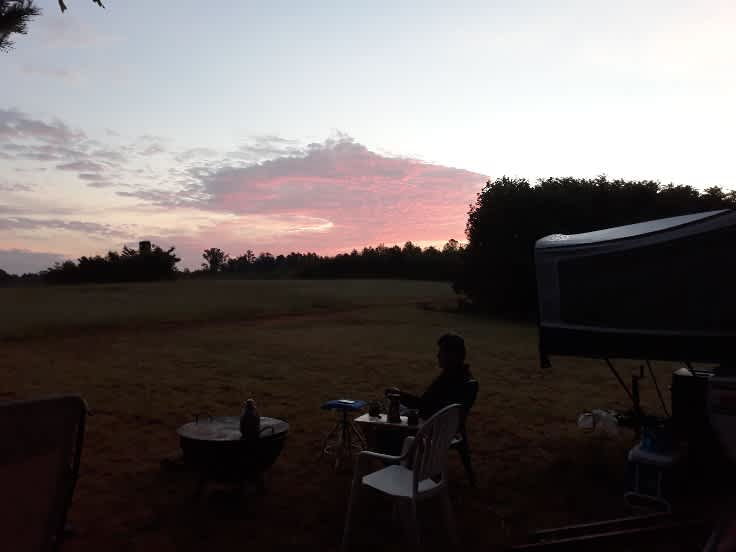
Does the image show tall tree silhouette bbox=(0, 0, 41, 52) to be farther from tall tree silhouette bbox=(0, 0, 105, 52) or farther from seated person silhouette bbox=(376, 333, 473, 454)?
seated person silhouette bbox=(376, 333, 473, 454)

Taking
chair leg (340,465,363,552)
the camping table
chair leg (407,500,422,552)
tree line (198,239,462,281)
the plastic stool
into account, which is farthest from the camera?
tree line (198,239,462,281)

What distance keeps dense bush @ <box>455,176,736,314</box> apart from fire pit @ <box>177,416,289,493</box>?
21724mm

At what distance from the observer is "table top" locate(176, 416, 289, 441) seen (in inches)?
184

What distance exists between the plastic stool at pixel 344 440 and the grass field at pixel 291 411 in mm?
194

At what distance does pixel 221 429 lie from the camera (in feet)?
16.1

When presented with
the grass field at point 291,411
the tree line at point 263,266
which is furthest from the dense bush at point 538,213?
the tree line at point 263,266

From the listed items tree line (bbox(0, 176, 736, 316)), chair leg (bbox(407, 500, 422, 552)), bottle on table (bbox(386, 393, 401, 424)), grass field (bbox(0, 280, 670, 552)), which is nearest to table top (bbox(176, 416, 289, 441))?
grass field (bbox(0, 280, 670, 552))

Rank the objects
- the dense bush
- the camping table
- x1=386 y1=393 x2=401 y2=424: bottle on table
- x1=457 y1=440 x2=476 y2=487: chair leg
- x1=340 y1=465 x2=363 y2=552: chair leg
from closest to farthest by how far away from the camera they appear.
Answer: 1. x1=340 y1=465 x2=363 y2=552: chair leg
2. the camping table
3. x1=386 y1=393 x2=401 y2=424: bottle on table
4. x1=457 y1=440 x2=476 y2=487: chair leg
5. the dense bush

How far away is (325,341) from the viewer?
17.1 m

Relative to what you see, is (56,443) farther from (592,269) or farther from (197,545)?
(592,269)

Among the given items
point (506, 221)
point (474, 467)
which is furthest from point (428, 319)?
point (474, 467)

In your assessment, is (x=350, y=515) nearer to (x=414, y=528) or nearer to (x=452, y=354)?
(x=414, y=528)

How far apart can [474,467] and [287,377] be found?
592 cm

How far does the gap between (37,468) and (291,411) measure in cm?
565
